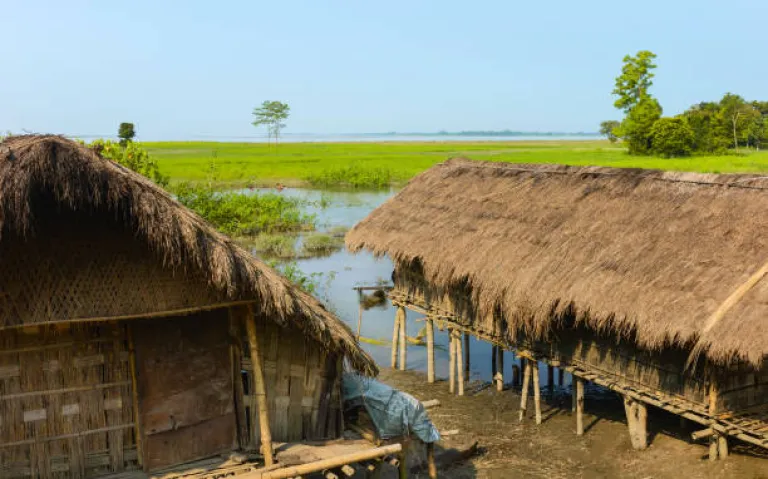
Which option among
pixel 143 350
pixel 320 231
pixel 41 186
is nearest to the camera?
pixel 41 186

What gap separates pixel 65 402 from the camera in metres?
6.35

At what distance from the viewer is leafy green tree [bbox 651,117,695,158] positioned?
127 ft

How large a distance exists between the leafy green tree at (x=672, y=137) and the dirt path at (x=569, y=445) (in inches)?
1170

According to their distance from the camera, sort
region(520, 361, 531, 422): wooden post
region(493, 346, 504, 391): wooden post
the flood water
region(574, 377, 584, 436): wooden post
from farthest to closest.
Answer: the flood water, region(493, 346, 504, 391): wooden post, region(520, 361, 531, 422): wooden post, region(574, 377, 584, 436): wooden post

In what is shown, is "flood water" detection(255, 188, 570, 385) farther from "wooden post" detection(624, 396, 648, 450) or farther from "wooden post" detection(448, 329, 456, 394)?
"wooden post" detection(624, 396, 648, 450)

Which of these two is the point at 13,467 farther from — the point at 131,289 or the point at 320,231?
the point at 320,231

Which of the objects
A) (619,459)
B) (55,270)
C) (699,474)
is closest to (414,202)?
(619,459)

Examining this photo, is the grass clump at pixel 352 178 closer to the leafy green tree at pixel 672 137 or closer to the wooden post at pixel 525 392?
the leafy green tree at pixel 672 137

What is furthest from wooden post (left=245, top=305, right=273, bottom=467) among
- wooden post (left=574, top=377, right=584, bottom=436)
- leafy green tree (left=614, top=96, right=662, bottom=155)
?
leafy green tree (left=614, top=96, right=662, bottom=155)

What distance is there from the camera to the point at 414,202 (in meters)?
14.6

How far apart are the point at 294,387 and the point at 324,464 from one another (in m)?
0.90

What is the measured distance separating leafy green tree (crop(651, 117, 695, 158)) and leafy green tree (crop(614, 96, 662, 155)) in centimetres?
87

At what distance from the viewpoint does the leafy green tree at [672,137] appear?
38.7m

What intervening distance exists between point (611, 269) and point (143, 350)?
6.06 meters
